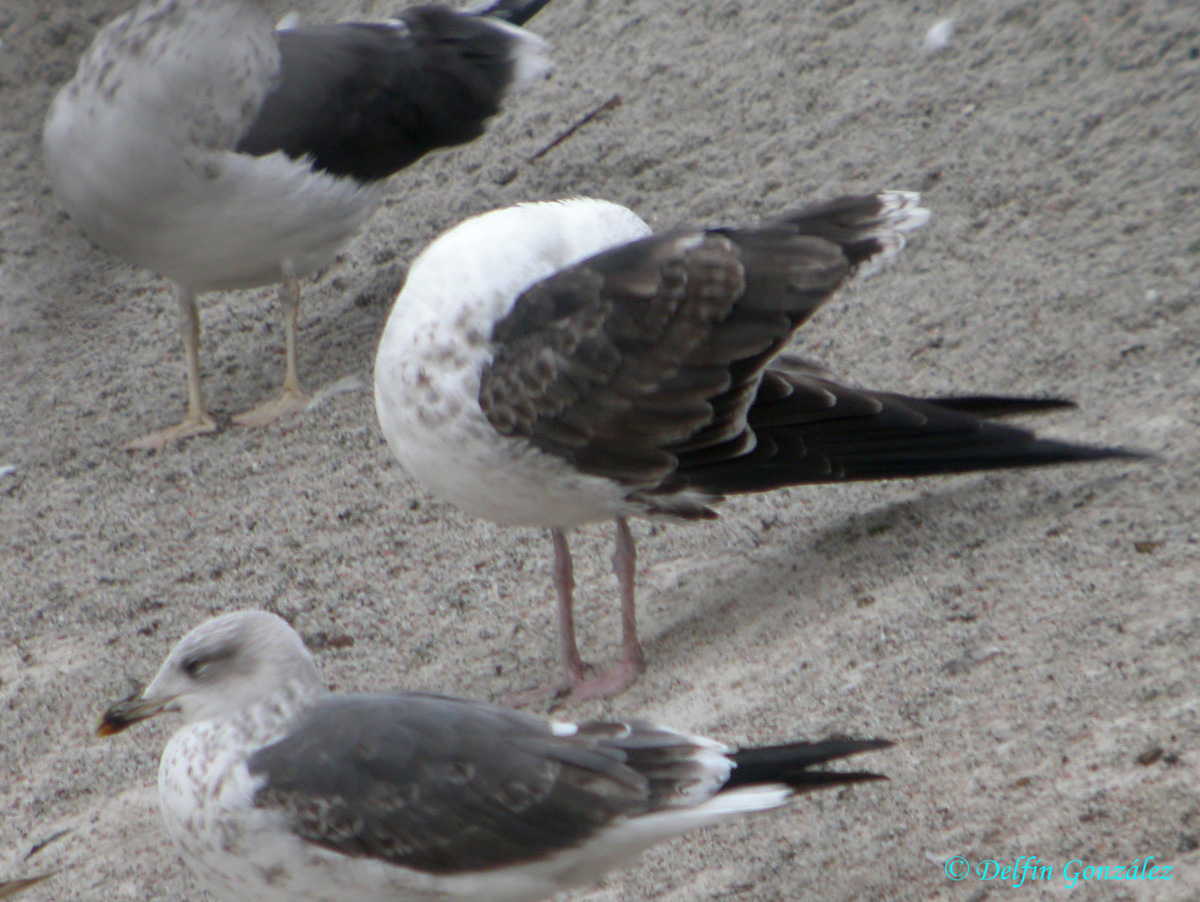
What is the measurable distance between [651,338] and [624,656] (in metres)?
0.76

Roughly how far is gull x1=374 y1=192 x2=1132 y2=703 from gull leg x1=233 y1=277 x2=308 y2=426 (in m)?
1.91

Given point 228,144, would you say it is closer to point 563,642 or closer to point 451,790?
point 563,642

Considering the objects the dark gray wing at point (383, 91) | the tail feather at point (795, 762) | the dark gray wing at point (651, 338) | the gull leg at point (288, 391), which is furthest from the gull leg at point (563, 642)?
the dark gray wing at point (383, 91)

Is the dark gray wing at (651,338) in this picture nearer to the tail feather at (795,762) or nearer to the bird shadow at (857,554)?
the bird shadow at (857,554)

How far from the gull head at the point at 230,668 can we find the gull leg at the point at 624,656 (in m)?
0.85

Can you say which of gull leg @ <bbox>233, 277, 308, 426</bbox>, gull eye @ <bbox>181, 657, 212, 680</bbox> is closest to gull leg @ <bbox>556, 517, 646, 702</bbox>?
gull eye @ <bbox>181, 657, 212, 680</bbox>

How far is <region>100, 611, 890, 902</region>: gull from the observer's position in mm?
2393

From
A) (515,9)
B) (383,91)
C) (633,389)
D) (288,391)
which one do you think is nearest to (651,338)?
(633,389)

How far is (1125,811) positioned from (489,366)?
5.43 feet

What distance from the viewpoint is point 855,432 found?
11.6ft

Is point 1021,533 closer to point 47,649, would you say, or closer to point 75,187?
point 47,649

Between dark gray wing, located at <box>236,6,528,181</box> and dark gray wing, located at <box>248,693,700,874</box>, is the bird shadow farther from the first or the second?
dark gray wing, located at <box>236,6,528,181</box>

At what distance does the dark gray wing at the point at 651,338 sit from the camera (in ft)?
10.9

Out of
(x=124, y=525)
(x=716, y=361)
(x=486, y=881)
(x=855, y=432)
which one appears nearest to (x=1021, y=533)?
(x=855, y=432)
